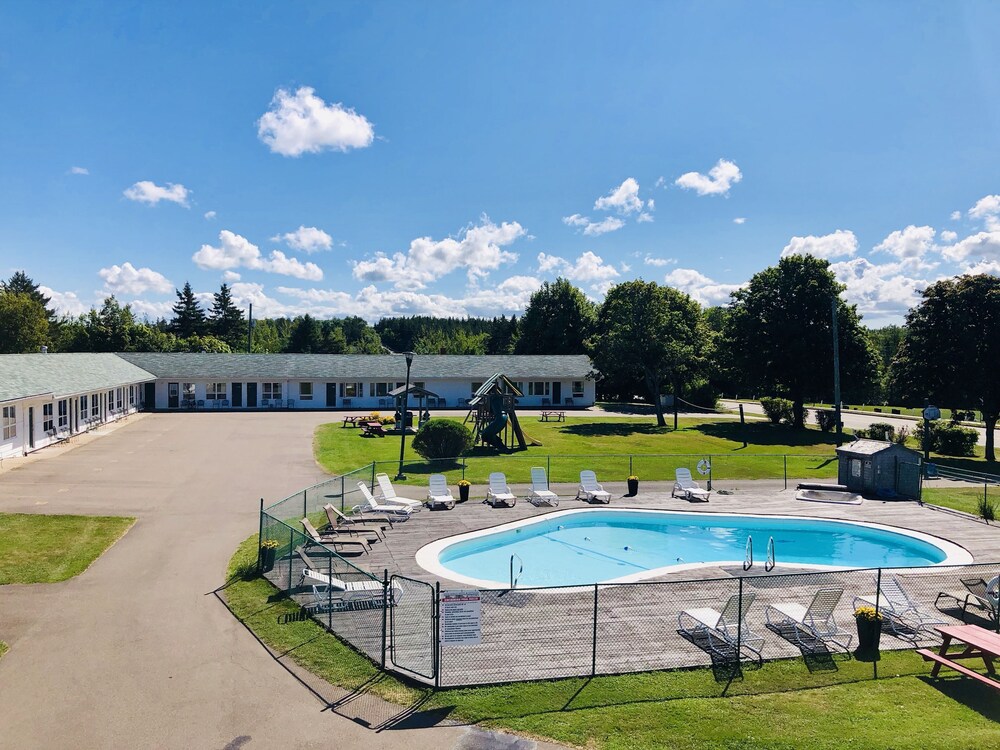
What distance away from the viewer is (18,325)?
71.6 metres

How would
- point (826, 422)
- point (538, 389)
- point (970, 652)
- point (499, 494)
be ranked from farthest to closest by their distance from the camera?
point (538, 389)
point (826, 422)
point (499, 494)
point (970, 652)

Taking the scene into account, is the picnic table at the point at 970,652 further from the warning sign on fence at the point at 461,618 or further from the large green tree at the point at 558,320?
the large green tree at the point at 558,320

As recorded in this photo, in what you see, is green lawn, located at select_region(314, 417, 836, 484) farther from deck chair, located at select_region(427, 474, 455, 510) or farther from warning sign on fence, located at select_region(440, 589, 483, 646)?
warning sign on fence, located at select_region(440, 589, 483, 646)

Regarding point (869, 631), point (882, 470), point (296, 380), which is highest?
point (296, 380)

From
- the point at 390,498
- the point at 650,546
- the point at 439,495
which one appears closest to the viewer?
the point at 650,546

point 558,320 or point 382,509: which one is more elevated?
point 558,320

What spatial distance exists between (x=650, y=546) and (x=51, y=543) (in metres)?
17.2

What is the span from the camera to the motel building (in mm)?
46188

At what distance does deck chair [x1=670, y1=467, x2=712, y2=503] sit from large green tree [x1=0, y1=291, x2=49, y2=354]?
251 feet

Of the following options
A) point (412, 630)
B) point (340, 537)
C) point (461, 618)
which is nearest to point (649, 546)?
point (340, 537)

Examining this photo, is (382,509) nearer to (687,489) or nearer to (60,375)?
(687,489)

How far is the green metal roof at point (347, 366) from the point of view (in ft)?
181

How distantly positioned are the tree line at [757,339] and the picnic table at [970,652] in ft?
78.6

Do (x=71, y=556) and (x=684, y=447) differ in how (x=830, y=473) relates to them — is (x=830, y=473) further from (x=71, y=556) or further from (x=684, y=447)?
(x=71, y=556)
